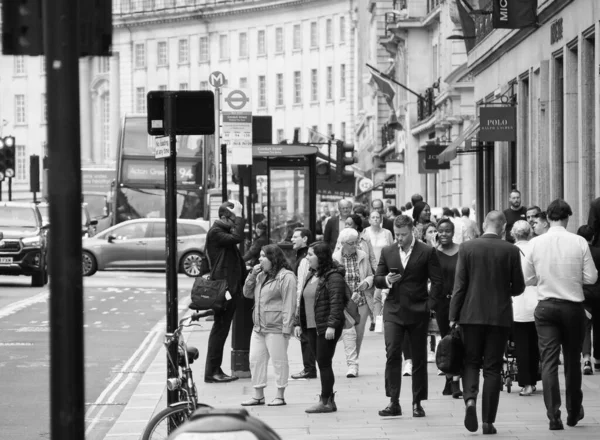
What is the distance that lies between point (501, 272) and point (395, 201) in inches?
2216

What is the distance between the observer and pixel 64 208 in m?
6.02

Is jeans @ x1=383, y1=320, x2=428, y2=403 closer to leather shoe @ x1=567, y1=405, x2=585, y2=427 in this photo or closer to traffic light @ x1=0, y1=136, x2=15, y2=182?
leather shoe @ x1=567, y1=405, x2=585, y2=427

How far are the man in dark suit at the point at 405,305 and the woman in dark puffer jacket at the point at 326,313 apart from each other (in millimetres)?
440

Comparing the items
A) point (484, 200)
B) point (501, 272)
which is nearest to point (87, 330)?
point (501, 272)

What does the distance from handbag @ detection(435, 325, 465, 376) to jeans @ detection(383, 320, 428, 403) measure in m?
0.87

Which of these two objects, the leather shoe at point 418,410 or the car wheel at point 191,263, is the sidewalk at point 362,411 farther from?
the car wheel at point 191,263

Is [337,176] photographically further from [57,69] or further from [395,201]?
[395,201]

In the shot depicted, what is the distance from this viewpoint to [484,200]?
110 ft

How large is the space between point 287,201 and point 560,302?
15385mm

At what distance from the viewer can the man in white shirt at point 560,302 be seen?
451 inches

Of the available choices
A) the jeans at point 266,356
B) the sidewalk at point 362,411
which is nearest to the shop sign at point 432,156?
the sidewalk at point 362,411

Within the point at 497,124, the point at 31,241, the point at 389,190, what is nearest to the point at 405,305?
the point at 497,124

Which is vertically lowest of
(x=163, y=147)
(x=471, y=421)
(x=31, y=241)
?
(x=471, y=421)

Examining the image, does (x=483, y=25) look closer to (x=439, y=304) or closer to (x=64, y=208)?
(x=439, y=304)
